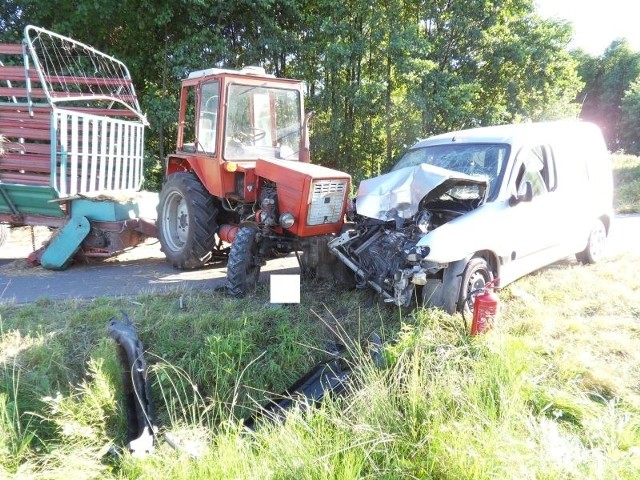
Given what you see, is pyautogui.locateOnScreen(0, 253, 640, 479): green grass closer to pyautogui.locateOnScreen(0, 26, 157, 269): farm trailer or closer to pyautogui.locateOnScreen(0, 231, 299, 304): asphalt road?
pyautogui.locateOnScreen(0, 231, 299, 304): asphalt road

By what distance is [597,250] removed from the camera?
20.2 ft

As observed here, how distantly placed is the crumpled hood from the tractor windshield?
1.67 metres

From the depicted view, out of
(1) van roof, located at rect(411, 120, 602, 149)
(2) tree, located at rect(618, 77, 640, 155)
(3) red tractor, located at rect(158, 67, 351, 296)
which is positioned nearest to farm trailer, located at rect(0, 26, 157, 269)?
(3) red tractor, located at rect(158, 67, 351, 296)

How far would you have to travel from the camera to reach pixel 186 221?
5.93m

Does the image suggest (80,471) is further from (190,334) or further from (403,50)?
(403,50)

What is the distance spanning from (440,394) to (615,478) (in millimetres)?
908

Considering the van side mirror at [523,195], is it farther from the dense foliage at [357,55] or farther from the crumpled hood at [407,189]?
the dense foliage at [357,55]

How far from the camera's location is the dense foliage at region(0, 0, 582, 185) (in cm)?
1062

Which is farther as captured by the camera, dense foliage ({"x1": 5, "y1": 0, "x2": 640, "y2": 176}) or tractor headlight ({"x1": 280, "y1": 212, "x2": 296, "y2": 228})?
dense foliage ({"x1": 5, "y1": 0, "x2": 640, "y2": 176})

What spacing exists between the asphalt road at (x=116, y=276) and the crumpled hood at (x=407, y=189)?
5.19ft

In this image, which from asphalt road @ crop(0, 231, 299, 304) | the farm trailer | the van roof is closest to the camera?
the van roof

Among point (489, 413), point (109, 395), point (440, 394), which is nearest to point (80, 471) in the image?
point (109, 395)

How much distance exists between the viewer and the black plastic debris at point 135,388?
2.91 meters

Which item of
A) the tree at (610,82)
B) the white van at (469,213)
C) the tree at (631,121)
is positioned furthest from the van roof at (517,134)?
the tree at (610,82)
